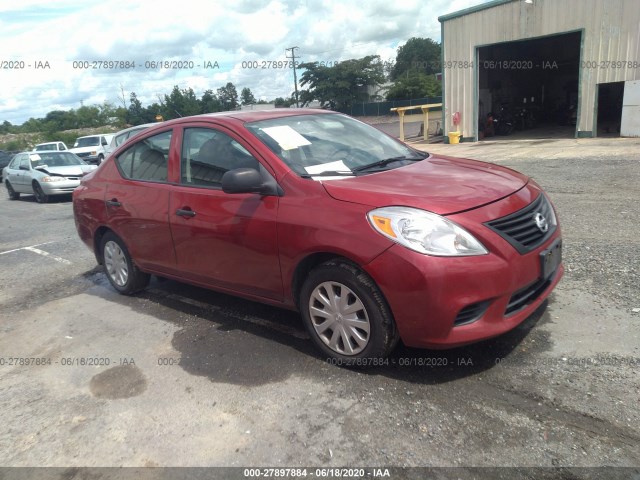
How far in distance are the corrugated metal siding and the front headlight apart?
1731 centimetres

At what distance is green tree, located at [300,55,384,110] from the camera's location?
6297 centimetres

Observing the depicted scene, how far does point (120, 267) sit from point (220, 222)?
197 cm

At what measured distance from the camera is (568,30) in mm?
17641

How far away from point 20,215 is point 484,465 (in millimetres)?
12871

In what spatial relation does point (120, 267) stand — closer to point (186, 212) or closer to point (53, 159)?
point (186, 212)

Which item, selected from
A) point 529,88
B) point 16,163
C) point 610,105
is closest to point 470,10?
point 610,105

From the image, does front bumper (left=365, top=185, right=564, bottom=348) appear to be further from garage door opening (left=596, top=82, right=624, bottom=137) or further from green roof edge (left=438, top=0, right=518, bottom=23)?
garage door opening (left=596, top=82, right=624, bottom=137)

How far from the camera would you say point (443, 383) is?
3203 millimetres

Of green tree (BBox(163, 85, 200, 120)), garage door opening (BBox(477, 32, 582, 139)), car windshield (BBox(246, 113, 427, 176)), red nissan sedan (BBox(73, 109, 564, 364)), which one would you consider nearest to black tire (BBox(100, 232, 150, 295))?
red nissan sedan (BBox(73, 109, 564, 364))

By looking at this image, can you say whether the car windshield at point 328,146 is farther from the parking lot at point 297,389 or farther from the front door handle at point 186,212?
the parking lot at point 297,389

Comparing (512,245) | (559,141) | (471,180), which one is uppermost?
(471,180)

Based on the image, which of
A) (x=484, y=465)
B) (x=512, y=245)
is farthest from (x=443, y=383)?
(x=512, y=245)

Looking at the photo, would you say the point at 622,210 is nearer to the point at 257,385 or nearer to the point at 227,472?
the point at 257,385

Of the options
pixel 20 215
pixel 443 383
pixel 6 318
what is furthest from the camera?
pixel 20 215
